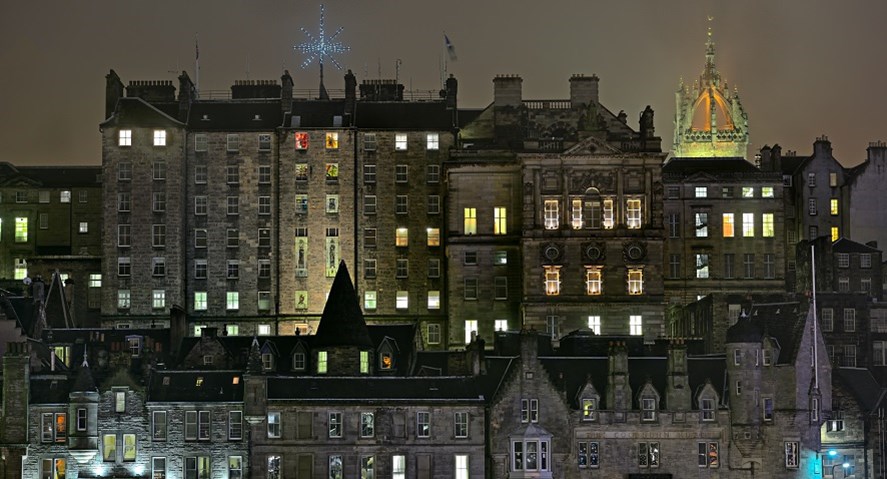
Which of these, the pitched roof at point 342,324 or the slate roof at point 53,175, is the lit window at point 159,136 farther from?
the pitched roof at point 342,324

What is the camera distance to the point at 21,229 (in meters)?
163

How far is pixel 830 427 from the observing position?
123812 millimetres

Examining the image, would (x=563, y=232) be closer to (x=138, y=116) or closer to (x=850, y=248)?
(x=850, y=248)

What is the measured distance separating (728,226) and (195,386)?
51.8 m

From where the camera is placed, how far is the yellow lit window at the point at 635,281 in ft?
468

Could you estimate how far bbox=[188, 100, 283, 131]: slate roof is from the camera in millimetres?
150500

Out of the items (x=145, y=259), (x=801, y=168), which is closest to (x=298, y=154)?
(x=145, y=259)

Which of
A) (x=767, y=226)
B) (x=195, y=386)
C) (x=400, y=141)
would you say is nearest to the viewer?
(x=195, y=386)

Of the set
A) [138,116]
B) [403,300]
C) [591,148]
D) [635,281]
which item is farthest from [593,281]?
[138,116]

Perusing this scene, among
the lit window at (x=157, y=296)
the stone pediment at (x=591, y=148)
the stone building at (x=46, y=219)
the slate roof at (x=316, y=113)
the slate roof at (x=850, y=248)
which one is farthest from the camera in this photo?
the stone building at (x=46, y=219)

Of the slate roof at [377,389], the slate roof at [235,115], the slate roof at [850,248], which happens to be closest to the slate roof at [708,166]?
the slate roof at [850,248]

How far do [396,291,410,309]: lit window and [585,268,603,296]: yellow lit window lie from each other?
48.8ft

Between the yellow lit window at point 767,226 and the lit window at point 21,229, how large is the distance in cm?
6117

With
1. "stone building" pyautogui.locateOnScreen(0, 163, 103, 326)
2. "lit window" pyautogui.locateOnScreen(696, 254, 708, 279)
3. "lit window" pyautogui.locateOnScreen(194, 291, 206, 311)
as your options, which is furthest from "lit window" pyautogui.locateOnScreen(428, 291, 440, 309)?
"stone building" pyautogui.locateOnScreen(0, 163, 103, 326)
